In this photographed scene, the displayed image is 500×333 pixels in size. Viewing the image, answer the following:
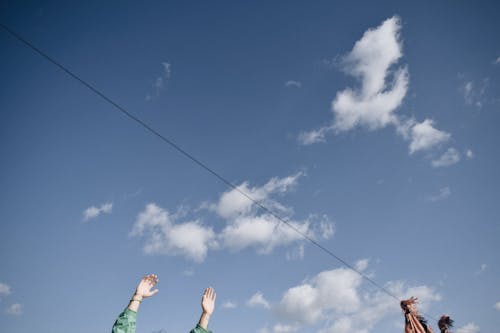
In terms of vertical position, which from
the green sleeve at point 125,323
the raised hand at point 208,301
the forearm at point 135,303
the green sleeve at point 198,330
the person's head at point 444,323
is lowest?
the green sleeve at point 125,323

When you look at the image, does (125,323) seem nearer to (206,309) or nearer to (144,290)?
(144,290)

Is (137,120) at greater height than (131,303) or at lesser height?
greater

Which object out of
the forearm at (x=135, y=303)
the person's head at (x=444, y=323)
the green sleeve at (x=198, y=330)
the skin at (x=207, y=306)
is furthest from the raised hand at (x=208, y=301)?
the person's head at (x=444, y=323)

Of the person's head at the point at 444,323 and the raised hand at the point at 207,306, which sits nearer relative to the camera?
the raised hand at the point at 207,306

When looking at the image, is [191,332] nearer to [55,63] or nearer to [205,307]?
[205,307]

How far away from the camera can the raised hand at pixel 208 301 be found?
418cm

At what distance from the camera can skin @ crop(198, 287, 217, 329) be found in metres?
3.87

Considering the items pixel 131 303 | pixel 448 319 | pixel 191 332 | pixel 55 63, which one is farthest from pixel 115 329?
pixel 448 319

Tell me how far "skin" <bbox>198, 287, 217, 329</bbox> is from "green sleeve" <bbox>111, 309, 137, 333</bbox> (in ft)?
3.24

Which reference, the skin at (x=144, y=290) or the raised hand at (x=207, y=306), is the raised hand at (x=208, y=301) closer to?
the raised hand at (x=207, y=306)

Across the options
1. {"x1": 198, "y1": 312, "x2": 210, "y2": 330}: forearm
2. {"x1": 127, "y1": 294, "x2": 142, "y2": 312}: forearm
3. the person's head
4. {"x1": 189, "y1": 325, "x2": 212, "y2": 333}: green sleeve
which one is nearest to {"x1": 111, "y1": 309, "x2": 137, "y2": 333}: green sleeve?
{"x1": 127, "y1": 294, "x2": 142, "y2": 312}: forearm

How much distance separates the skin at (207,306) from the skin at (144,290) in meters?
0.73

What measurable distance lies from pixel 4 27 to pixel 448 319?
11.8m

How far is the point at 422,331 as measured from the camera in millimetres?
6434
